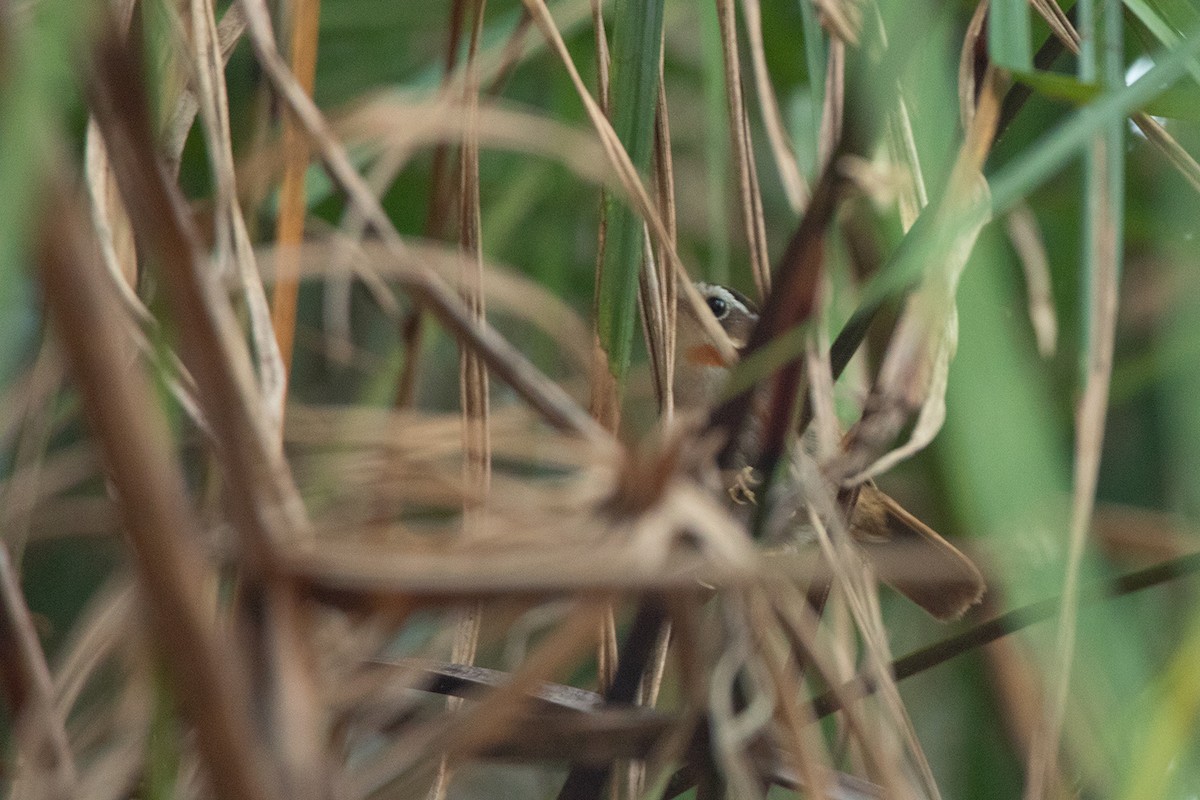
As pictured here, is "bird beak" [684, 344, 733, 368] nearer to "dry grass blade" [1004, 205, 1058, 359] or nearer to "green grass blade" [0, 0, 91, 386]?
"dry grass blade" [1004, 205, 1058, 359]

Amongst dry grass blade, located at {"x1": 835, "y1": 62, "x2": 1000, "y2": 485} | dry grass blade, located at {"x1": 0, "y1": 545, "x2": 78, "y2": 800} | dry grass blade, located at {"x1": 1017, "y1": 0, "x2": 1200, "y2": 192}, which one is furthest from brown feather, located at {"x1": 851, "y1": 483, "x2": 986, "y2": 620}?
dry grass blade, located at {"x1": 0, "y1": 545, "x2": 78, "y2": 800}

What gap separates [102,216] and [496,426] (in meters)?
0.48

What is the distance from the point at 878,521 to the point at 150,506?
192 centimetres

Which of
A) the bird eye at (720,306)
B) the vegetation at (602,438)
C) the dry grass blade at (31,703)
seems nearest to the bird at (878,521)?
the bird eye at (720,306)

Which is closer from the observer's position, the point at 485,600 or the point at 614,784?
the point at 485,600

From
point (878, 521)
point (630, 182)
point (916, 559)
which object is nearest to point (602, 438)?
point (630, 182)

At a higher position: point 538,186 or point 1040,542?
point 1040,542

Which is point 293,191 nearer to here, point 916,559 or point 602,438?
point 602,438

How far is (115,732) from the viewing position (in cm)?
115

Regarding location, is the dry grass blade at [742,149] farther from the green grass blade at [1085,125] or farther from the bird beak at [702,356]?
the bird beak at [702,356]

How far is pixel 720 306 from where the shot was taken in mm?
2258

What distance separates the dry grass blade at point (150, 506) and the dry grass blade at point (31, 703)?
394 mm

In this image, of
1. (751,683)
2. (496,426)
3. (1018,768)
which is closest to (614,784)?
(751,683)

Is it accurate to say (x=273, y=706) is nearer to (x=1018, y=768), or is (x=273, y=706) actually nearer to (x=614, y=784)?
(x=614, y=784)
